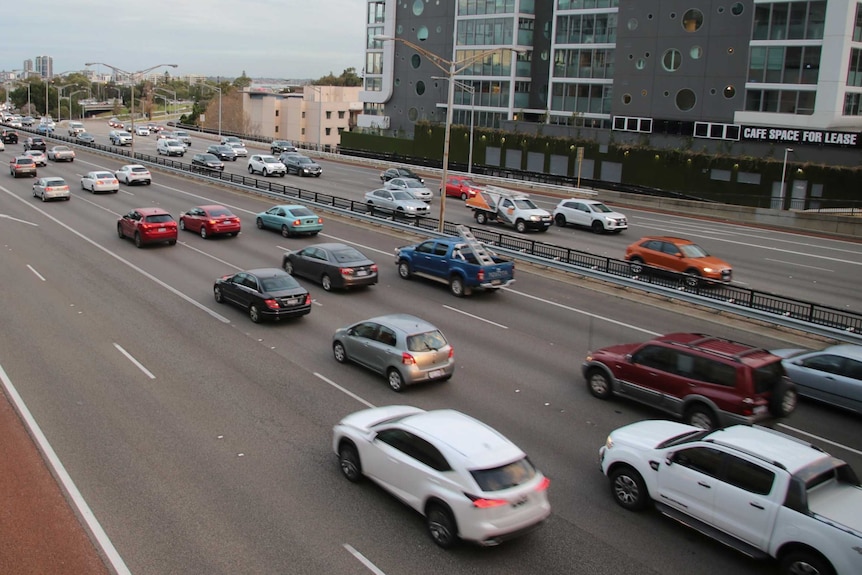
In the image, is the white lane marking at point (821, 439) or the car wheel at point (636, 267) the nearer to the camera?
the white lane marking at point (821, 439)

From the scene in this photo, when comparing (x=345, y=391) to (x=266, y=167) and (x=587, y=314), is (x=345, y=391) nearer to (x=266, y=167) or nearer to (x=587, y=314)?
(x=587, y=314)

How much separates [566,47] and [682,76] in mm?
15834

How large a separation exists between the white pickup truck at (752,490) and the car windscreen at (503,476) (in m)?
2.09

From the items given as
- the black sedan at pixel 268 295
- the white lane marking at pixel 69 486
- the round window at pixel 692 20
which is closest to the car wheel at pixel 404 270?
the black sedan at pixel 268 295

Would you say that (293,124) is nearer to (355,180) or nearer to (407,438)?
(355,180)

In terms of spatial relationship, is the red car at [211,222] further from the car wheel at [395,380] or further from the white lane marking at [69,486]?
the car wheel at [395,380]

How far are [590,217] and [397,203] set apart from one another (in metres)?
10.3

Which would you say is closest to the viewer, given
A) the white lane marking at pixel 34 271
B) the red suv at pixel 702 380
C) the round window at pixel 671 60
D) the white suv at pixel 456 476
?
the white suv at pixel 456 476

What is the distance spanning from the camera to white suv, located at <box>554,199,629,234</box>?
131ft

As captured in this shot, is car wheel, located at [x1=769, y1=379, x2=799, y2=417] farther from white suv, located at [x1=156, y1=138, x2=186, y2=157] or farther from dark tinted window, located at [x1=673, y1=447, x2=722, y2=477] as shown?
white suv, located at [x1=156, y1=138, x2=186, y2=157]

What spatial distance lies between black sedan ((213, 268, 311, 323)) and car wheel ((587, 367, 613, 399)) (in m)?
8.88

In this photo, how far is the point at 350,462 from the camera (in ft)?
41.4

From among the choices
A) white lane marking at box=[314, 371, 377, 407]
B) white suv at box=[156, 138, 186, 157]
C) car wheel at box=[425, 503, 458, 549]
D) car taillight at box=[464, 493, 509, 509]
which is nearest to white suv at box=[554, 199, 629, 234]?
white lane marking at box=[314, 371, 377, 407]

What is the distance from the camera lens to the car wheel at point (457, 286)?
25875 millimetres
